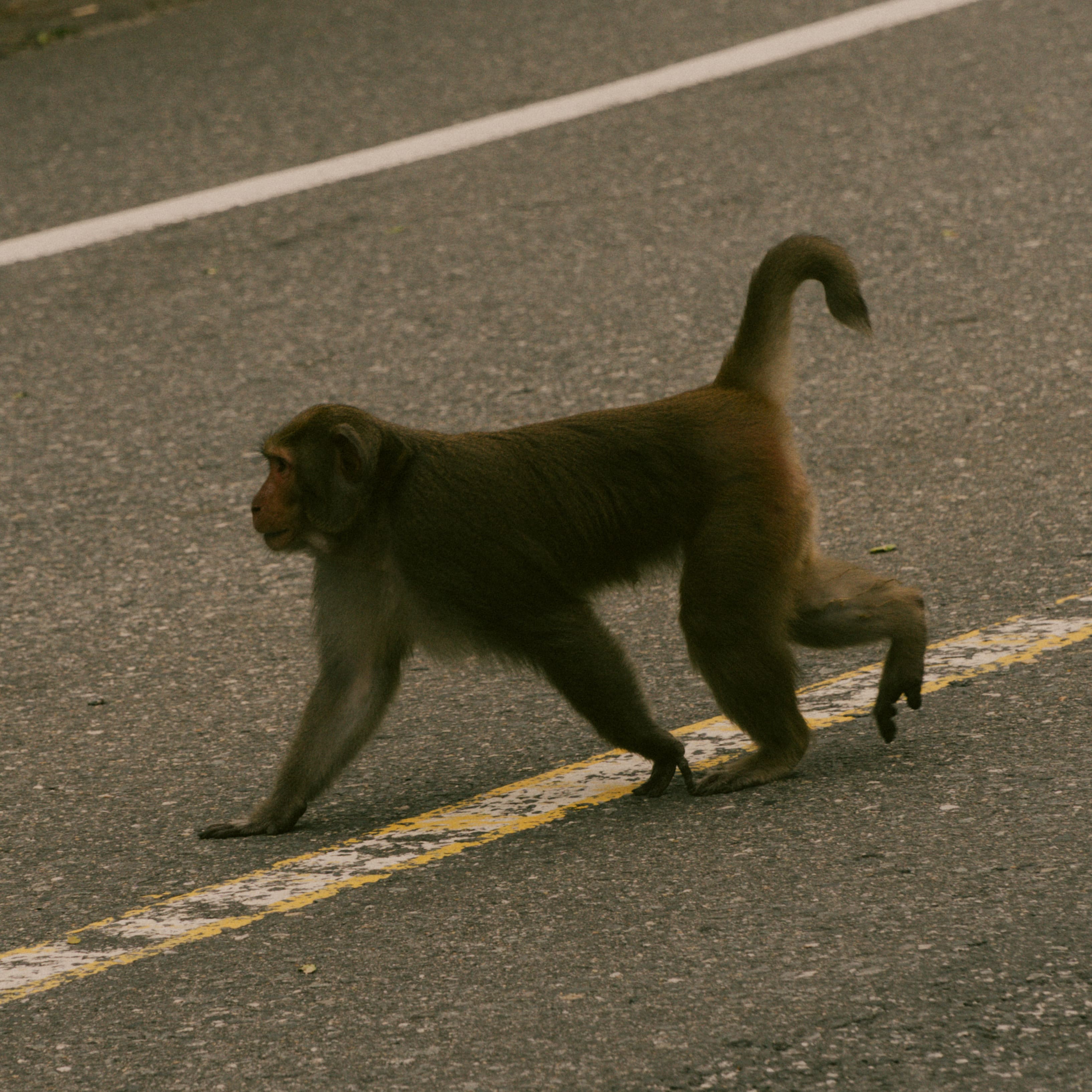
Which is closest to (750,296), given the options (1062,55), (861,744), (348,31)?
(861,744)

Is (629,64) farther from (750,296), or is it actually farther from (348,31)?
(750,296)

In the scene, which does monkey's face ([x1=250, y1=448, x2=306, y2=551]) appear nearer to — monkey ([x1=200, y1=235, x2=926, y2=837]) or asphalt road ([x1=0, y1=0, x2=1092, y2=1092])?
monkey ([x1=200, y1=235, x2=926, y2=837])

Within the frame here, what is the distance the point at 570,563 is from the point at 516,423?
7.15 feet

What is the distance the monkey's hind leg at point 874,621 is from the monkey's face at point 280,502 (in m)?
1.10

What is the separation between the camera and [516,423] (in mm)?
6285

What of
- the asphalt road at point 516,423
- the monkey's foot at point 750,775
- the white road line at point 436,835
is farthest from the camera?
the monkey's foot at point 750,775

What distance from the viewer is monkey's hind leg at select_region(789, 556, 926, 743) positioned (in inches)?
168

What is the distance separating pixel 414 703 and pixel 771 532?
1166 mm

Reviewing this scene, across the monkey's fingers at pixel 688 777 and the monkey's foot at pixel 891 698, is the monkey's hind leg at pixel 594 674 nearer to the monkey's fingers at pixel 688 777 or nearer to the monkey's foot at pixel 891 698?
the monkey's fingers at pixel 688 777

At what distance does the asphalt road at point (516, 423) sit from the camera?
3.22m

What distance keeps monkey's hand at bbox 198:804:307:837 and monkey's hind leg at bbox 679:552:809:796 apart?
91 cm

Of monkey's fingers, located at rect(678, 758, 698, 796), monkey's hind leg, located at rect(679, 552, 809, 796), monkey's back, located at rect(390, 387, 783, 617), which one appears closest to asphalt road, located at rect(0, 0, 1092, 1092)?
monkey's fingers, located at rect(678, 758, 698, 796)

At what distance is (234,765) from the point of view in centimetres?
454

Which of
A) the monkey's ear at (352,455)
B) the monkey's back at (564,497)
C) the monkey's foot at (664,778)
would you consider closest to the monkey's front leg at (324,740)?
the monkey's back at (564,497)
